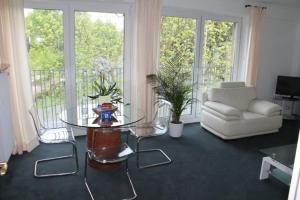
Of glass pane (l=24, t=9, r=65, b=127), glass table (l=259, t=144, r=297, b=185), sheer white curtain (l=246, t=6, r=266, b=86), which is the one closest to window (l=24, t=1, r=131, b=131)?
glass pane (l=24, t=9, r=65, b=127)

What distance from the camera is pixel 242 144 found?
13.1 feet

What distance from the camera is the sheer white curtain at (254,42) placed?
4914 mm

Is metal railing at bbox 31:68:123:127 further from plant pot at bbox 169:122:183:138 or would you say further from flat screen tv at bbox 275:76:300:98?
flat screen tv at bbox 275:76:300:98

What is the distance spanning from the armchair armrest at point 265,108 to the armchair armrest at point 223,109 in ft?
1.78

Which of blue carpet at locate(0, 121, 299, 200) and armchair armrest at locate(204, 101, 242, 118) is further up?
armchair armrest at locate(204, 101, 242, 118)

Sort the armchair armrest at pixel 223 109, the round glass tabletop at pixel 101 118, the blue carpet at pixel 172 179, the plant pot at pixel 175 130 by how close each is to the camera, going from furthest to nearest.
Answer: the plant pot at pixel 175 130
the armchair armrest at pixel 223 109
the round glass tabletop at pixel 101 118
the blue carpet at pixel 172 179

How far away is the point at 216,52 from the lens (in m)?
4.99

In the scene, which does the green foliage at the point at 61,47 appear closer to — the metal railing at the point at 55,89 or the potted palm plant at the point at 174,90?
the metal railing at the point at 55,89

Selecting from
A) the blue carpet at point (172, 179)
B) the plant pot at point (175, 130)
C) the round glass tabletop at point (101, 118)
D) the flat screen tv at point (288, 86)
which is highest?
the flat screen tv at point (288, 86)

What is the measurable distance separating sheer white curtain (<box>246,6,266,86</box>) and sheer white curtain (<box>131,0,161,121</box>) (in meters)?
2.07

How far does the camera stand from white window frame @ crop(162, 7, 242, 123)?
4.44m

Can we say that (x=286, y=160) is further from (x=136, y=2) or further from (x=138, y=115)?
(x=136, y=2)

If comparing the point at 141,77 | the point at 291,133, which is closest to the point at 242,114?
the point at 291,133

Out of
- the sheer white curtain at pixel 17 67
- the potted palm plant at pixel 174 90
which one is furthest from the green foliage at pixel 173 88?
the sheer white curtain at pixel 17 67
